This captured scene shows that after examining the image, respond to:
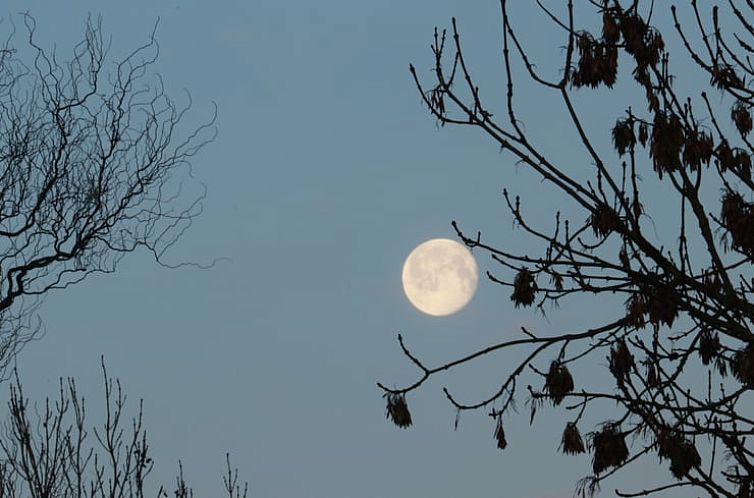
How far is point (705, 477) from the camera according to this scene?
17.4 ft

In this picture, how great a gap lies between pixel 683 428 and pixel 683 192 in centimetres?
112

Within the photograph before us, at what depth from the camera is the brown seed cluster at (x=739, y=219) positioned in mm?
4789

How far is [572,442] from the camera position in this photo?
5223 millimetres

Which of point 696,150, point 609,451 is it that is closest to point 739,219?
point 696,150

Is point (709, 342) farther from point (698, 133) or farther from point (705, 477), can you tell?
point (698, 133)

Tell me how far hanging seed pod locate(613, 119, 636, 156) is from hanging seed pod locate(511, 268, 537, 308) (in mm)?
795

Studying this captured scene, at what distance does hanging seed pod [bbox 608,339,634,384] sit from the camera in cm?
523

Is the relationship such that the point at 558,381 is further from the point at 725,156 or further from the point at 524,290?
the point at 725,156

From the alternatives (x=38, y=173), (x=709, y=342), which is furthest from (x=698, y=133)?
(x=38, y=173)

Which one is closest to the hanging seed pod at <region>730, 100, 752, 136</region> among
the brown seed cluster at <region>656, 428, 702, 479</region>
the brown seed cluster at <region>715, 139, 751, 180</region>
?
the brown seed cluster at <region>715, 139, 751, 180</region>

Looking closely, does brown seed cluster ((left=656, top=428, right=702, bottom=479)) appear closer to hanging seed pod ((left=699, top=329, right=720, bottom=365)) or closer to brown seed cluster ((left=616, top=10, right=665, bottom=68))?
hanging seed pod ((left=699, top=329, right=720, bottom=365))

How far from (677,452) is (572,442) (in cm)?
48

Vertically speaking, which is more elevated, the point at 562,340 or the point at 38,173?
the point at 38,173

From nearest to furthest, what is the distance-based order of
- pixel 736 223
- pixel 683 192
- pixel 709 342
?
pixel 736 223, pixel 683 192, pixel 709 342
